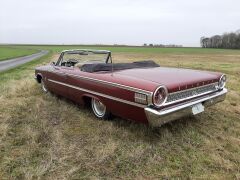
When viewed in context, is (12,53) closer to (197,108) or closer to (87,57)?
(87,57)

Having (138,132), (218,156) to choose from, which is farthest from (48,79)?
(218,156)

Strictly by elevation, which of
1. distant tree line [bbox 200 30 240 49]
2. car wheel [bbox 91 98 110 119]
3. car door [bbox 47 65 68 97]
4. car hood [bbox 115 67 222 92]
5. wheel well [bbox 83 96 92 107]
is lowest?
car wheel [bbox 91 98 110 119]

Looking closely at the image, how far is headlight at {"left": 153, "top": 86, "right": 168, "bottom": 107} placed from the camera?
320 cm

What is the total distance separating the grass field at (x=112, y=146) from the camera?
288cm

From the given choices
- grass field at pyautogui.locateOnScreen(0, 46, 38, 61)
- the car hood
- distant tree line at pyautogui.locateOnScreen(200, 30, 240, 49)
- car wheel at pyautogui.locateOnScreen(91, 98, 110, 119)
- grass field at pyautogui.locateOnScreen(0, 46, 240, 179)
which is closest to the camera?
grass field at pyautogui.locateOnScreen(0, 46, 240, 179)

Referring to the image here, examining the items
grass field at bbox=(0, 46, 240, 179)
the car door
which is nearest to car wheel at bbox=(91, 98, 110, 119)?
grass field at bbox=(0, 46, 240, 179)

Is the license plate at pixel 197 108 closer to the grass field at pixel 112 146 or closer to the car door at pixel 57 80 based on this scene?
the grass field at pixel 112 146

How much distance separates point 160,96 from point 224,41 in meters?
94.4

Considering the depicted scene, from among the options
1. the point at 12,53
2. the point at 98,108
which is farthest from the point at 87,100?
the point at 12,53

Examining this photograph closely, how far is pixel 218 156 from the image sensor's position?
3.20 meters

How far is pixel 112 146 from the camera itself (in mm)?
3398

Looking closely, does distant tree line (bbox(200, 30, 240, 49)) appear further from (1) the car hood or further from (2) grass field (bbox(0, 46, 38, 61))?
(1) the car hood

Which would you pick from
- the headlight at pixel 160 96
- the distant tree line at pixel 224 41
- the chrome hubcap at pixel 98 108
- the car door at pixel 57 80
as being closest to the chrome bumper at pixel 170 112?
the headlight at pixel 160 96

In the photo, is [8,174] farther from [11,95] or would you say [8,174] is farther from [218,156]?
[11,95]
